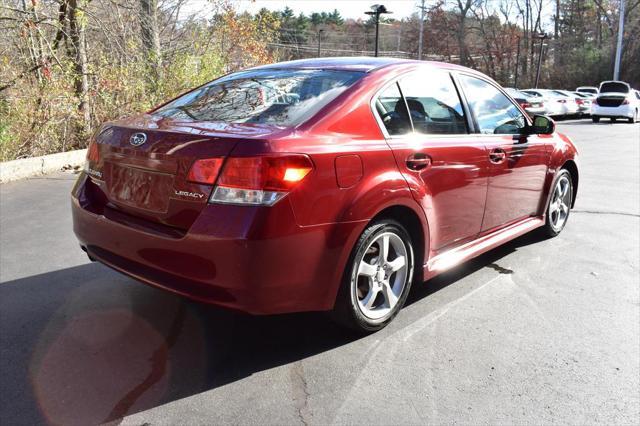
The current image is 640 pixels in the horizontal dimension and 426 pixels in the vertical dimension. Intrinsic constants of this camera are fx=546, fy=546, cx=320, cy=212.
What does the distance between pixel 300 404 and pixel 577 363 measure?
64.6 inches

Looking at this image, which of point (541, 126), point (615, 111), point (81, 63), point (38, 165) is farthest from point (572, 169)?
point (615, 111)

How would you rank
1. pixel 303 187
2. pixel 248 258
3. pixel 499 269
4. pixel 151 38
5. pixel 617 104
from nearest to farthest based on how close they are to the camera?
1. pixel 248 258
2. pixel 303 187
3. pixel 499 269
4. pixel 151 38
5. pixel 617 104

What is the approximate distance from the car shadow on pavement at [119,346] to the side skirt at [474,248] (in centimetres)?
36

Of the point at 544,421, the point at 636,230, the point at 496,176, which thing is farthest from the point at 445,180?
the point at 636,230

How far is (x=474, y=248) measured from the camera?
4.14 metres

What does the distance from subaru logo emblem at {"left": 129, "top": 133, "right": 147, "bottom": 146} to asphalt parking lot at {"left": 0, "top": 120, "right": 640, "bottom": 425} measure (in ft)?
3.80

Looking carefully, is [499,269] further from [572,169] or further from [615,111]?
[615,111]

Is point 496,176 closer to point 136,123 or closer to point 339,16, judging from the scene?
point 136,123

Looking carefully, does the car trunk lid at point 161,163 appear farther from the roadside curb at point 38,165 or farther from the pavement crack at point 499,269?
the roadside curb at point 38,165

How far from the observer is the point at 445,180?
366 centimetres

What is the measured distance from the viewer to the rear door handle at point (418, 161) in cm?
338

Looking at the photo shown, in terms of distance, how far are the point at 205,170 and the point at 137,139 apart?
580 mm

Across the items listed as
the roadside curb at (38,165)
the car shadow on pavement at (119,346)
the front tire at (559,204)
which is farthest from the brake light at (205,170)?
the roadside curb at (38,165)

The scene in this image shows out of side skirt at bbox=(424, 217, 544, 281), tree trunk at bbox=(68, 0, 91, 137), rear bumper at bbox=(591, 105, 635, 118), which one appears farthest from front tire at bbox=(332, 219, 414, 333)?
rear bumper at bbox=(591, 105, 635, 118)
